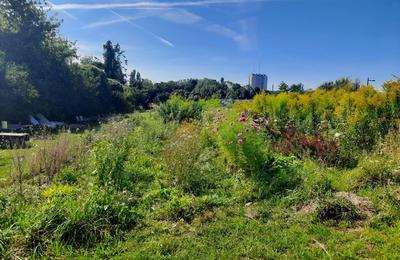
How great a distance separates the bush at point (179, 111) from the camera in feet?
45.2

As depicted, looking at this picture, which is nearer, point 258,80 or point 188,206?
point 188,206

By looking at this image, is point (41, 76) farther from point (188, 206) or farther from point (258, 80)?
point (188, 206)

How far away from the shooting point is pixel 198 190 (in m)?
5.09

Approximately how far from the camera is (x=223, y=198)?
4.67 metres

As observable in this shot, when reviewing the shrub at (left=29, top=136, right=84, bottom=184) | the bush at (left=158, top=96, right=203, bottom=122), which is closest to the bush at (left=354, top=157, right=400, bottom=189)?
the shrub at (left=29, top=136, right=84, bottom=184)

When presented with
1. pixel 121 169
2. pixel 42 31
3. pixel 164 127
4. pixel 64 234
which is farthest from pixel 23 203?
pixel 42 31

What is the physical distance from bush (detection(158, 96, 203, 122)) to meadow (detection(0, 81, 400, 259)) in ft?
19.6

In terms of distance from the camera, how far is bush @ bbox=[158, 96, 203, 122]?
13.8 m

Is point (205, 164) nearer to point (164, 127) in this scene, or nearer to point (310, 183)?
point (310, 183)

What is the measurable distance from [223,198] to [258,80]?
101ft

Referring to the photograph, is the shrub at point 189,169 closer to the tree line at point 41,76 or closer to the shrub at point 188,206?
the shrub at point 188,206

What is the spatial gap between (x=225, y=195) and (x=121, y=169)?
1.62m

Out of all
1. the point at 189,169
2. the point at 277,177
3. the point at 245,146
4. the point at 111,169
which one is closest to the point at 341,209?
the point at 277,177

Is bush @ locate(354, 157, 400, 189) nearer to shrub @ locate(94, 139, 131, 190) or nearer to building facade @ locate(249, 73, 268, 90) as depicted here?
shrub @ locate(94, 139, 131, 190)
